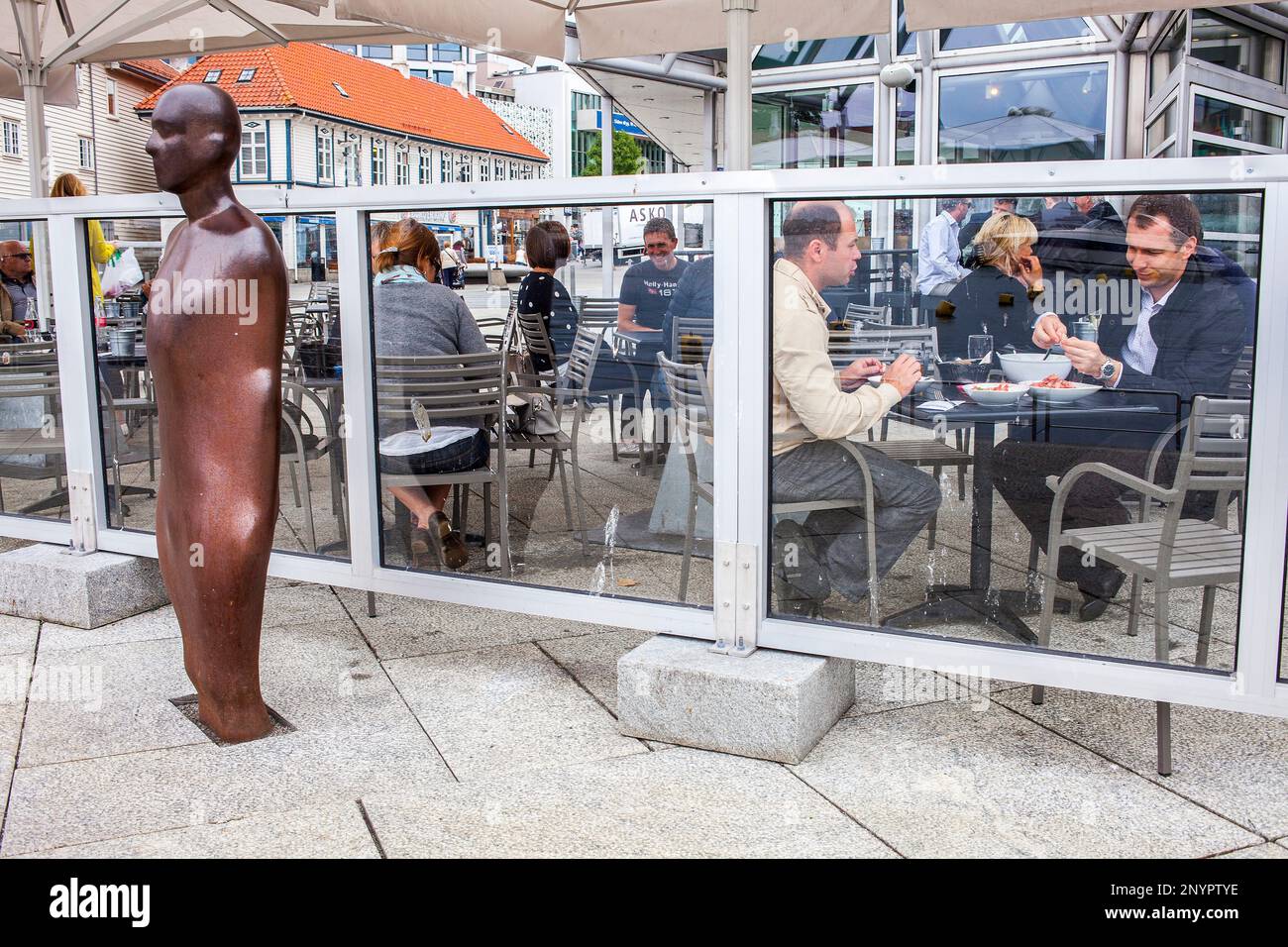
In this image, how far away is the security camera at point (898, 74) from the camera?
12.1 metres

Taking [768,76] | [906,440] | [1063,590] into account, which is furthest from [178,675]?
[768,76]

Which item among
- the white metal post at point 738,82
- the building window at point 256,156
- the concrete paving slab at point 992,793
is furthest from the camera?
the building window at point 256,156

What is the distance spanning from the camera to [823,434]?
3.57 metres

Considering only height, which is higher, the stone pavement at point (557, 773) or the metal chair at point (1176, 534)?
the metal chair at point (1176, 534)

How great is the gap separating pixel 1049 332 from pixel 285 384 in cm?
260

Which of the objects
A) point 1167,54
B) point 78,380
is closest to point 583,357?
point 78,380

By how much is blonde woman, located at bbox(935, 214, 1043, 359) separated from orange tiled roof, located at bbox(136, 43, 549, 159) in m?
47.1

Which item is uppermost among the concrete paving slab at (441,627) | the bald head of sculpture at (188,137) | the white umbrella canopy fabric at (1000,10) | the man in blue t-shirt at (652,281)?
the white umbrella canopy fabric at (1000,10)

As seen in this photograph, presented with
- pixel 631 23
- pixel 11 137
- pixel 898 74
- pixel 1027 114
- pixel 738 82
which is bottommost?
pixel 738 82

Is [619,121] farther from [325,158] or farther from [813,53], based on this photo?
[325,158]

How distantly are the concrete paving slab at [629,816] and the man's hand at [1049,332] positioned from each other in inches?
53.9

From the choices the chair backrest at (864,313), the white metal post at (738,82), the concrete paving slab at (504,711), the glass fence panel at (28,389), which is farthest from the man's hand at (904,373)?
the glass fence panel at (28,389)

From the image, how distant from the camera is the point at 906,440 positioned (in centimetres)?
351

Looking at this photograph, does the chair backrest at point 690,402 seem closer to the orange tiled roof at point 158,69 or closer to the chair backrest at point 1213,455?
the chair backrest at point 1213,455
